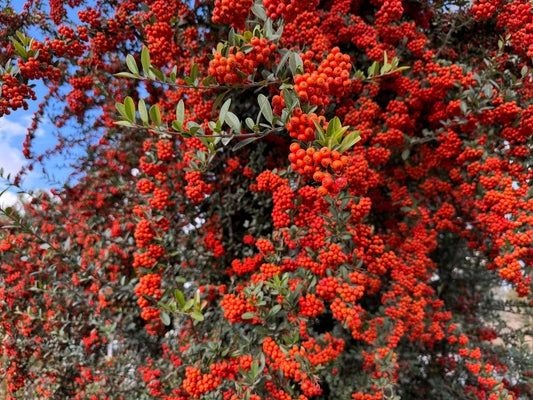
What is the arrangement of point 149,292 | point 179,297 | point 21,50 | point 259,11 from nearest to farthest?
point 259,11
point 179,297
point 21,50
point 149,292

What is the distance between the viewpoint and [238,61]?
1454 millimetres

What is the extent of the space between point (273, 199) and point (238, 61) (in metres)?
1.16

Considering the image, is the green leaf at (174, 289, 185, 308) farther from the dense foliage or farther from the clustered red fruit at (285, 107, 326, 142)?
the clustered red fruit at (285, 107, 326, 142)

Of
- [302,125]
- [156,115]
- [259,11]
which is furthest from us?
[259,11]

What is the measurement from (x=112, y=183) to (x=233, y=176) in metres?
1.79

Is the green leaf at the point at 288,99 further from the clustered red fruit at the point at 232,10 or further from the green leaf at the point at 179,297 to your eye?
the green leaf at the point at 179,297

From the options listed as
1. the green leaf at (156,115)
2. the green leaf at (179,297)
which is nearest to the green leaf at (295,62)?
the green leaf at (156,115)

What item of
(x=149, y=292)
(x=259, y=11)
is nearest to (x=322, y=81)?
(x=259, y=11)

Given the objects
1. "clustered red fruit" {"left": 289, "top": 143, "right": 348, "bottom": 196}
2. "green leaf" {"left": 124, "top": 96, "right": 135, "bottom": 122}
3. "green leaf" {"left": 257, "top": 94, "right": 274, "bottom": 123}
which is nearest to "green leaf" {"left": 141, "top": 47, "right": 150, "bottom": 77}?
"green leaf" {"left": 124, "top": 96, "right": 135, "bottom": 122}

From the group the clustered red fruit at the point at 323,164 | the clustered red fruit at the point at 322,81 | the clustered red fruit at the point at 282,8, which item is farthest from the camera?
the clustered red fruit at the point at 282,8

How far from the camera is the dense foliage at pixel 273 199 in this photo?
2.01 m

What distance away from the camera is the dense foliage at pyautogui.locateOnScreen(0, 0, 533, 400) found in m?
2.01

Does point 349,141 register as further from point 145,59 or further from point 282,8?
point 145,59

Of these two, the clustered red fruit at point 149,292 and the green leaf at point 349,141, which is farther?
the clustered red fruit at point 149,292
